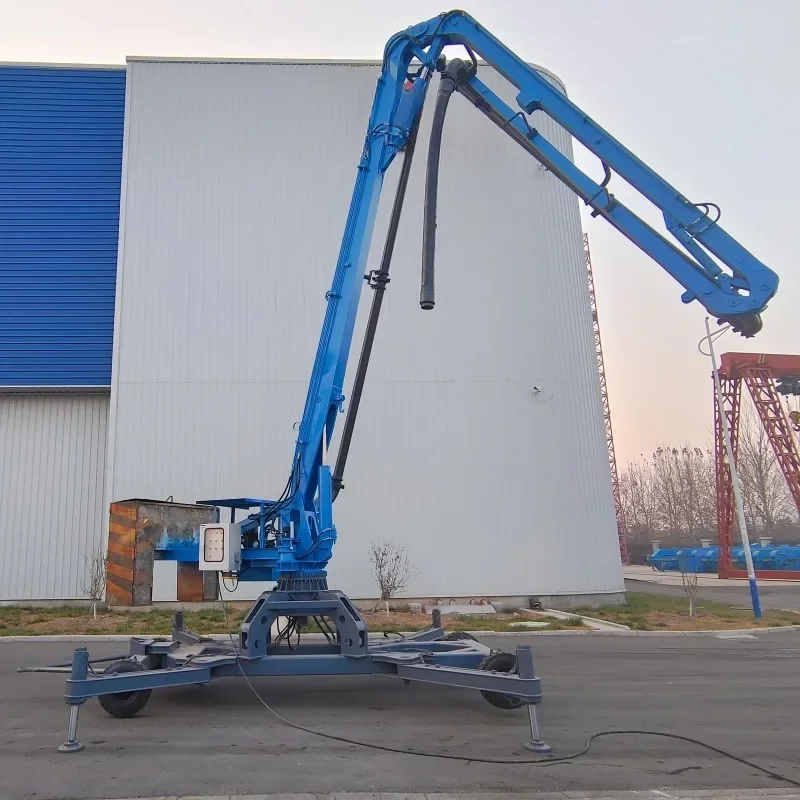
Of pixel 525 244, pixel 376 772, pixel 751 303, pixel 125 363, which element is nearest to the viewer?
pixel 376 772

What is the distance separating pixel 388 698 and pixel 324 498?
2.57 metres

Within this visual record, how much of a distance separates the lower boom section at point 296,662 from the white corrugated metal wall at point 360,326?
1053 cm

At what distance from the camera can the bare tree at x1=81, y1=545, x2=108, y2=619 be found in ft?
57.8

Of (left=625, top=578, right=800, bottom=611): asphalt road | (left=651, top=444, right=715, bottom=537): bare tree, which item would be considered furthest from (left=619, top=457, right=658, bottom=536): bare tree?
(left=625, top=578, right=800, bottom=611): asphalt road

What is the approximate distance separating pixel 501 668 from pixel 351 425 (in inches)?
146

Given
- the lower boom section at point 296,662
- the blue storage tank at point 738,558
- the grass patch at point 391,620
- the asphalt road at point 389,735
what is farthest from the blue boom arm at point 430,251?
the blue storage tank at point 738,558

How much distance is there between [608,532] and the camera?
2033 centimetres

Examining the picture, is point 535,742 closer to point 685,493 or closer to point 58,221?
point 58,221

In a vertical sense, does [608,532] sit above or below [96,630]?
above

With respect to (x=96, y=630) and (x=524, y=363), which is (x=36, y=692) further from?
(x=524, y=363)

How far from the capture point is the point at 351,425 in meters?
9.37

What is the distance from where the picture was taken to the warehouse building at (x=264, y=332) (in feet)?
62.8

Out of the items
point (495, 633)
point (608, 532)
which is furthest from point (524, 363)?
point (495, 633)

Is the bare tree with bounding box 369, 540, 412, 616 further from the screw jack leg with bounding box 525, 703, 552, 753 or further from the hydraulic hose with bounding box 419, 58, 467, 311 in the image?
the screw jack leg with bounding box 525, 703, 552, 753
